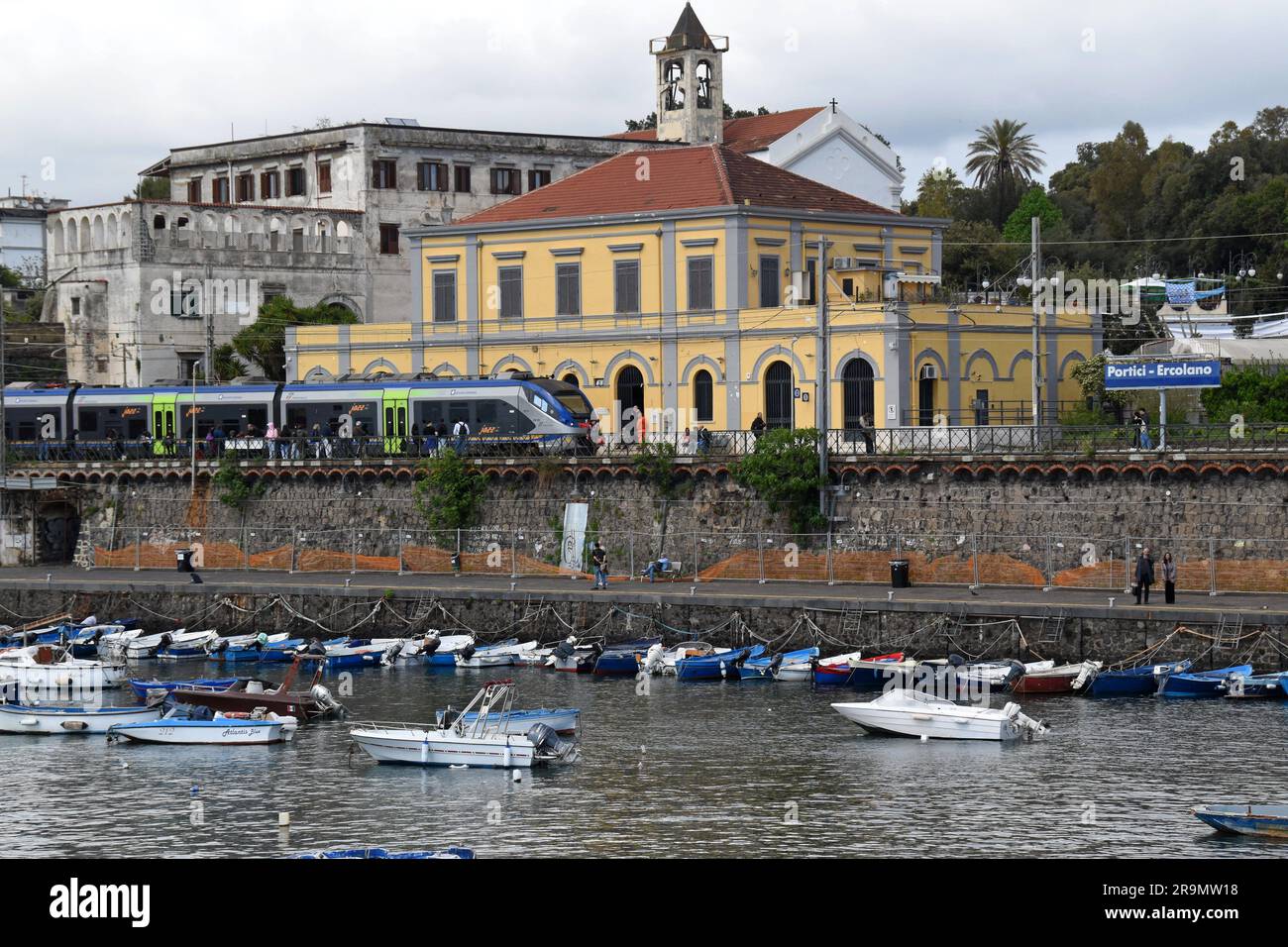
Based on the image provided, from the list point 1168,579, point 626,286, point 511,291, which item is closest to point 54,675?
point 626,286

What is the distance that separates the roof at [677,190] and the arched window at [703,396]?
6.84 meters

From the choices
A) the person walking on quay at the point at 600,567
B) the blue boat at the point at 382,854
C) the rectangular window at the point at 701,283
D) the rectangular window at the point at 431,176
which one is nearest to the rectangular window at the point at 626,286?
the rectangular window at the point at 701,283

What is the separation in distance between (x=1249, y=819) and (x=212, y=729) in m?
25.2

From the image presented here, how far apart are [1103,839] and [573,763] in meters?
12.9

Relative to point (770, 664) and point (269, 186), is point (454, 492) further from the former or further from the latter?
point (269, 186)

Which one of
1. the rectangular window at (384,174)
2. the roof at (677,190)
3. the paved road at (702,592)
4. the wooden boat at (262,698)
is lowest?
the wooden boat at (262,698)

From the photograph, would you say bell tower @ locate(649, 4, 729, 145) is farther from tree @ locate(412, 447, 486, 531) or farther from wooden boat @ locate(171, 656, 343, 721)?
wooden boat @ locate(171, 656, 343, 721)

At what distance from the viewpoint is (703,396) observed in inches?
2847

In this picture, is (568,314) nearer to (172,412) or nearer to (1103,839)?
(172,412)

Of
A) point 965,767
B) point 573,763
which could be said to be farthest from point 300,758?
point 965,767

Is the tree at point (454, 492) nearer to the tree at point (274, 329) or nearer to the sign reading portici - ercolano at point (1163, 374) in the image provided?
the sign reading portici - ercolano at point (1163, 374)

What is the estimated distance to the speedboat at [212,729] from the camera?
4478 cm

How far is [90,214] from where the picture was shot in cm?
9712

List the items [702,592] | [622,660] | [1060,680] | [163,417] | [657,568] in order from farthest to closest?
[163,417] → [657,568] → [702,592] → [622,660] → [1060,680]
